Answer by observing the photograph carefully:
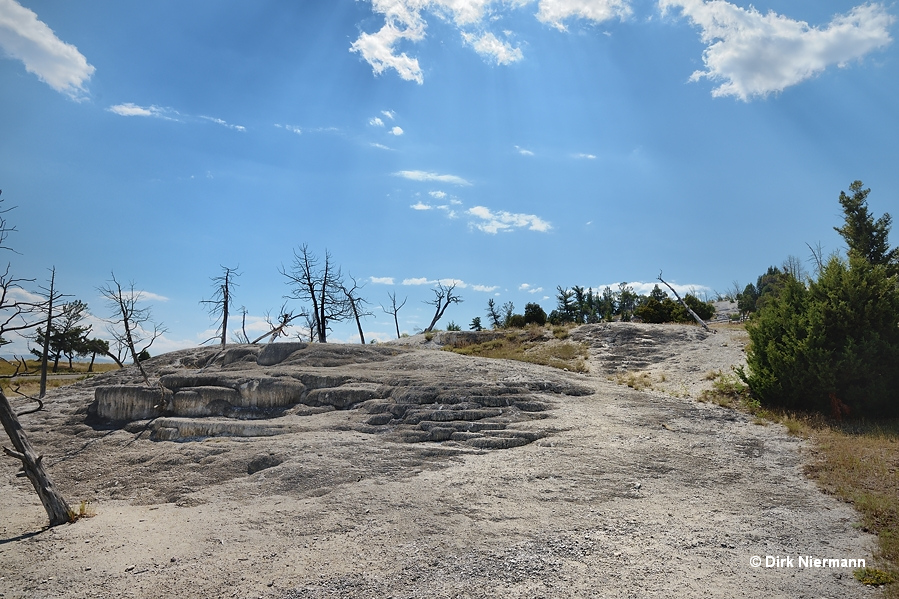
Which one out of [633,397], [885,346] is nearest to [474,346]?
[633,397]

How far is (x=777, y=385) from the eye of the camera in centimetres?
1541

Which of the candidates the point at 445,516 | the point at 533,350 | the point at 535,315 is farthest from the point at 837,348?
the point at 535,315

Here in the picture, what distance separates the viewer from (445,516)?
880 cm

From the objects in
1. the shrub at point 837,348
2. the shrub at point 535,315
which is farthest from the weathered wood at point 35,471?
the shrub at point 535,315

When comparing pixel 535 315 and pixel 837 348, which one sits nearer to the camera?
pixel 837 348

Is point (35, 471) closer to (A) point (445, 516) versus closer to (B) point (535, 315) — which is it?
(A) point (445, 516)

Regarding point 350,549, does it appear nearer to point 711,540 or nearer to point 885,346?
point 711,540

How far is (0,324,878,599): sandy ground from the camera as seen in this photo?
6.89 m

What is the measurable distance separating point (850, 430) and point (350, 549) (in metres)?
12.5

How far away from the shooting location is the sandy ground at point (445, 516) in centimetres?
689

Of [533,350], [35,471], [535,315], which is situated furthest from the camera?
[535,315]

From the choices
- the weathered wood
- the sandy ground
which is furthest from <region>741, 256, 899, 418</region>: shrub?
the weathered wood

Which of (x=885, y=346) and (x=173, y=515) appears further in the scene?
(x=885, y=346)

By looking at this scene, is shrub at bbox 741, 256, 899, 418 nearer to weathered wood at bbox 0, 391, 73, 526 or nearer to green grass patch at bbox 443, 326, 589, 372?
green grass patch at bbox 443, 326, 589, 372
